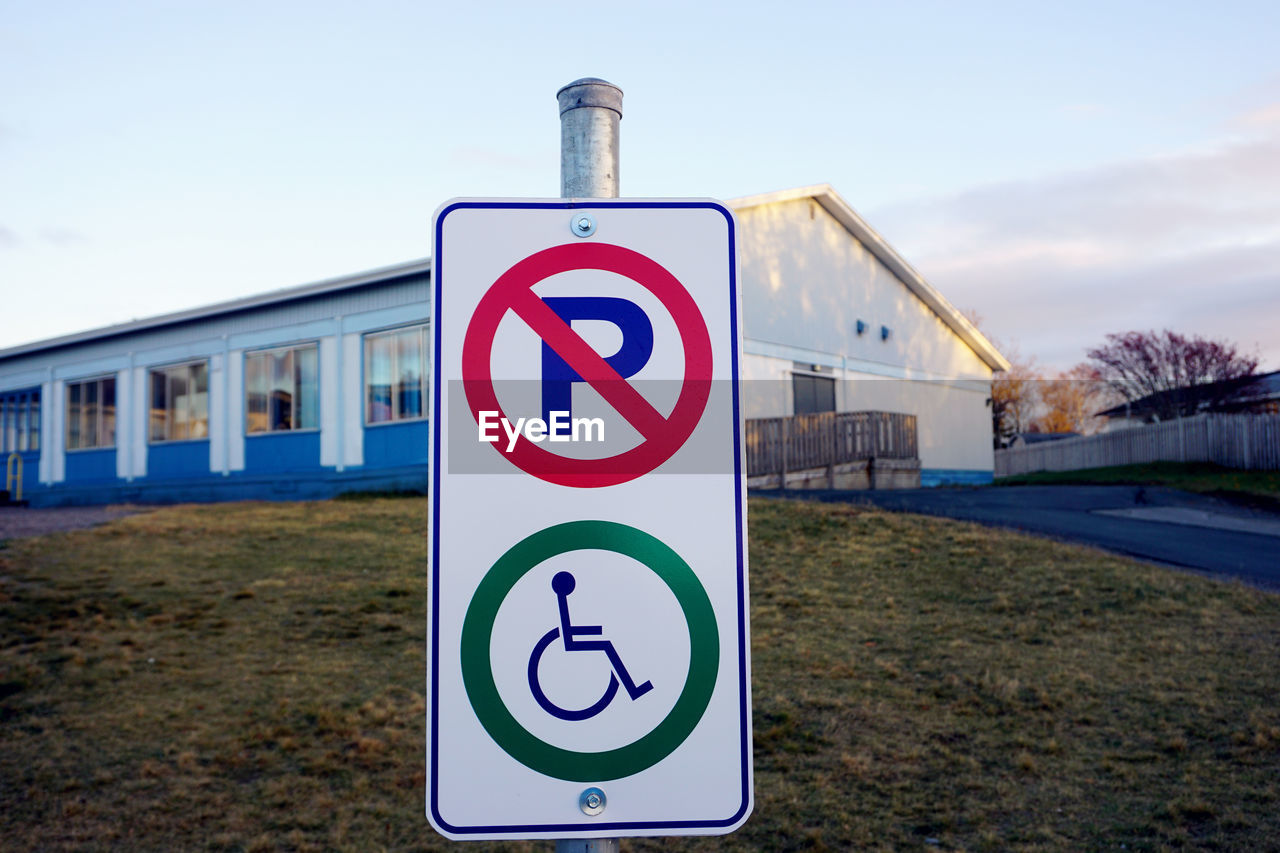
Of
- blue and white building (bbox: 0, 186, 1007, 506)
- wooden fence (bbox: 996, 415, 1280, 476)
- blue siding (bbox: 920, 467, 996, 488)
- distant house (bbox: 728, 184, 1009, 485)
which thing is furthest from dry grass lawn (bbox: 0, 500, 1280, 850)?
wooden fence (bbox: 996, 415, 1280, 476)

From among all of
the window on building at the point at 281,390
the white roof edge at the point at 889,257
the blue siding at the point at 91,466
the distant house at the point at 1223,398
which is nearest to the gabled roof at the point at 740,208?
the white roof edge at the point at 889,257

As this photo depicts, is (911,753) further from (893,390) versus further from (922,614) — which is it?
(893,390)

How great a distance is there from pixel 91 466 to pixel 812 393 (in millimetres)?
18226

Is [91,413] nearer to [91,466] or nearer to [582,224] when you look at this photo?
[91,466]

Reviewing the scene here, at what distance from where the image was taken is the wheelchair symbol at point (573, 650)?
64.9 inches

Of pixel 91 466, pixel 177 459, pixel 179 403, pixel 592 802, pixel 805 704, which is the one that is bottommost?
pixel 805 704

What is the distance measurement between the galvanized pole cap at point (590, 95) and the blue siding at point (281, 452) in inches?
770

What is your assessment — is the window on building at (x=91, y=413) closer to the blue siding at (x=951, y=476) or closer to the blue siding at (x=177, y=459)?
the blue siding at (x=177, y=459)

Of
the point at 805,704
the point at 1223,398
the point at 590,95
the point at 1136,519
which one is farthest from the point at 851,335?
the point at 590,95

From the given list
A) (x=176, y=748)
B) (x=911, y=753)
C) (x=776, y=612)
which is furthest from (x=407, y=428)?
(x=911, y=753)

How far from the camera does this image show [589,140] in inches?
71.4

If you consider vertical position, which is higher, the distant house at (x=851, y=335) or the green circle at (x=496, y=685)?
the distant house at (x=851, y=335)

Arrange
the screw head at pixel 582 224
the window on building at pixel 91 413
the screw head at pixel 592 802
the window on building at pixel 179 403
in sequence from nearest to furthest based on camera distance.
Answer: the screw head at pixel 592 802 < the screw head at pixel 582 224 < the window on building at pixel 179 403 < the window on building at pixel 91 413

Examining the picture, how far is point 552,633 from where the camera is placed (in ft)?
5.47
